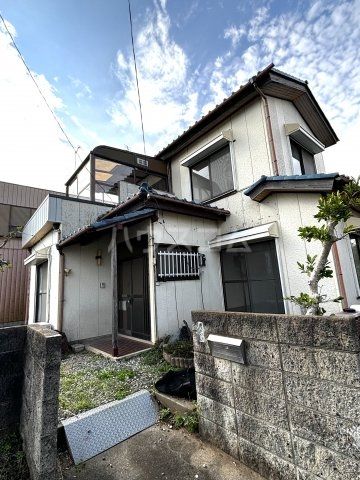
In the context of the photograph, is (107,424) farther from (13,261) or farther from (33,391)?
(13,261)

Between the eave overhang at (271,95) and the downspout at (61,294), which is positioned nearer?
the eave overhang at (271,95)

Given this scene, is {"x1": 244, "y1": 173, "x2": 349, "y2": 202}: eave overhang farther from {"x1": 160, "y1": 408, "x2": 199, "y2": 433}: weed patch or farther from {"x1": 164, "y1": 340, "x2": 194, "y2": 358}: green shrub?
{"x1": 160, "y1": 408, "x2": 199, "y2": 433}: weed patch

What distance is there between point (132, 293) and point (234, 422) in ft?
15.8

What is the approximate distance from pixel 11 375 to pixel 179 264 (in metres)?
3.82

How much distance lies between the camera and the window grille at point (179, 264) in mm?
5420

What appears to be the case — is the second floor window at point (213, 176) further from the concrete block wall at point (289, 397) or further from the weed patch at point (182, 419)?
the weed patch at point (182, 419)

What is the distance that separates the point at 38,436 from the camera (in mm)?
1853

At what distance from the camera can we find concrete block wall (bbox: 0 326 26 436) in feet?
8.18

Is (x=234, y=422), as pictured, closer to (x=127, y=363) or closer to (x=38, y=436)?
(x=38, y=436)

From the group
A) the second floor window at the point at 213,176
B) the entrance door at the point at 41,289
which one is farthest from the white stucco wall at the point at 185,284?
the entrance door at the point at 41,289

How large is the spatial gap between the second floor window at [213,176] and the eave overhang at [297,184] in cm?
140

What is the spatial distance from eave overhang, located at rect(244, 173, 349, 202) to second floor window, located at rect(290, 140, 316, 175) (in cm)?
175

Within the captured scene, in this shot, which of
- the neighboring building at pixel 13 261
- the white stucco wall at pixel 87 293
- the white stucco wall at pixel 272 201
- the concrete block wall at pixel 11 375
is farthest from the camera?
the neighboring building at pixel 13 261

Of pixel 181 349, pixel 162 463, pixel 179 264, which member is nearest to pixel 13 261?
pixel 179 264
